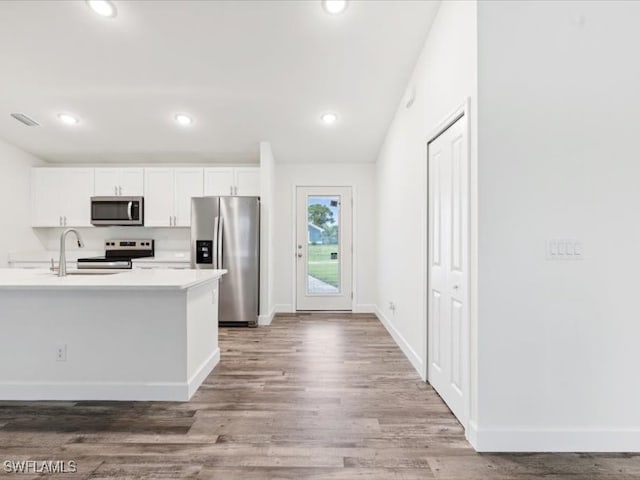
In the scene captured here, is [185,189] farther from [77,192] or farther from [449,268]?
[449,268]

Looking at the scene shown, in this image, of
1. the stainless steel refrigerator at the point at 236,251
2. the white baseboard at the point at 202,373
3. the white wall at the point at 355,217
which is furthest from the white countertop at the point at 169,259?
the white baseboard at the point at 202,373

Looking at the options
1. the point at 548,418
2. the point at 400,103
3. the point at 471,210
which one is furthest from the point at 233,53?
the point at 548,418

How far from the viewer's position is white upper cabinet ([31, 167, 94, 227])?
5016 millimetres

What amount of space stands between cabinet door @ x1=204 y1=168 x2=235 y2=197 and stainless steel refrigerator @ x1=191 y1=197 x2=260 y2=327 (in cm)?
37

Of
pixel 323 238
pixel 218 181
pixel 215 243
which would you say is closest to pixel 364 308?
pixel 323 238

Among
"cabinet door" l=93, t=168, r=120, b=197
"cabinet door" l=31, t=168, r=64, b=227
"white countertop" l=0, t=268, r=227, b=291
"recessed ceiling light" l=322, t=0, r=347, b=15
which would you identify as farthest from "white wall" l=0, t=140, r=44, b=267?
"recessed ceiling light" l=322, t=0, r=347, b=15

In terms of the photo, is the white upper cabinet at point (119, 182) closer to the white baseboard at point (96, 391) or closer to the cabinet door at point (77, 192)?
the cabinet door at point (77, 192)

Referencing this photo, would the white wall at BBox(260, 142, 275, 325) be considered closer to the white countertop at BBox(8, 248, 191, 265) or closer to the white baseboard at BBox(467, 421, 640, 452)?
the white countertop at BBox(8, 248, 191, 265)

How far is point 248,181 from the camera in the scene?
5070 millimetres

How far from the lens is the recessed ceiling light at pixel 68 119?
416 cm

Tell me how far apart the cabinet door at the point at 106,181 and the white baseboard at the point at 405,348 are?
414 cm

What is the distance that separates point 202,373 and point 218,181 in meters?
2.96

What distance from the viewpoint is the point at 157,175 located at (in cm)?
502

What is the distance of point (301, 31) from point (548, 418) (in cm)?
318
